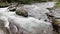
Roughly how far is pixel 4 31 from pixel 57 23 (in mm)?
2073

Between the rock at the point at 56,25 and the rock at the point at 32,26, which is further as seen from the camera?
the rock at the point at 56,25

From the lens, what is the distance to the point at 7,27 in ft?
19.2

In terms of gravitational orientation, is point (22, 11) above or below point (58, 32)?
above

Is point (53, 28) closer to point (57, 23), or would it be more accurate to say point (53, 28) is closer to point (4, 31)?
point (57, 23)

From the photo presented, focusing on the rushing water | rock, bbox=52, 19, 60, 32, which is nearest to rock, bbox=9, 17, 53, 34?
the rushing water

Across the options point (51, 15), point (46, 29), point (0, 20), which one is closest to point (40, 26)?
point (46, 29)

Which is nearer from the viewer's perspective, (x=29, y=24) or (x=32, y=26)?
(x=32, y=26)

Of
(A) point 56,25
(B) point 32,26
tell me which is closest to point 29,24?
(B) point 32,26

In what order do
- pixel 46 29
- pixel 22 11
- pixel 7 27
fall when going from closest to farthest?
pixel 7 27
pixel 46 29
pixel 22 11

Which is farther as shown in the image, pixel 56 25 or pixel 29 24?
pixel 29 24

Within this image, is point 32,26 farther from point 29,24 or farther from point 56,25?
point 56,25

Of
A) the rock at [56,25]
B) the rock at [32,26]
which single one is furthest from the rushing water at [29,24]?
the rock at [56,25]

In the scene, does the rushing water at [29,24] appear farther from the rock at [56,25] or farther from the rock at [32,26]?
the rock at [56,25]

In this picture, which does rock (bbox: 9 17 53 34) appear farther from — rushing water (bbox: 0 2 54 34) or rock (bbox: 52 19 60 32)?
rock (bbox: 52 19 60 32)
